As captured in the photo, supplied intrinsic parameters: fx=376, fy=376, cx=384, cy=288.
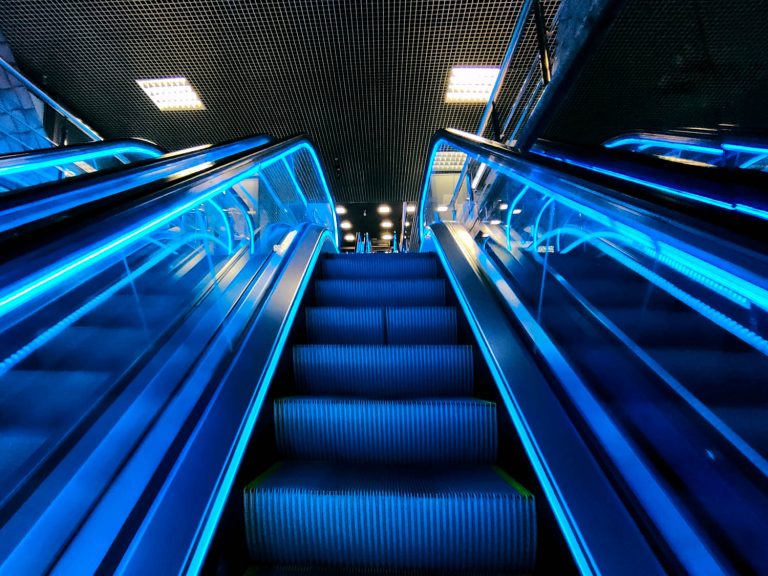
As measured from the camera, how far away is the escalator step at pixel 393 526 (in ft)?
4.18

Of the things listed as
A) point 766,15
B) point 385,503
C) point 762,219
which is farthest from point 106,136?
point 766,15

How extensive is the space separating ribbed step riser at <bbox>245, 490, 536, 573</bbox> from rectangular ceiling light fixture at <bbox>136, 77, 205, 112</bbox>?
6807mm

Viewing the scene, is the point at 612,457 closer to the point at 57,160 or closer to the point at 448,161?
the point at 57,160

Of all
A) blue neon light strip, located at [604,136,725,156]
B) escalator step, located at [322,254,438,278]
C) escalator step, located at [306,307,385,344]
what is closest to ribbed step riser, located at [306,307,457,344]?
escalator step, located at [306,307,385,344]

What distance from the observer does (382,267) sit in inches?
138

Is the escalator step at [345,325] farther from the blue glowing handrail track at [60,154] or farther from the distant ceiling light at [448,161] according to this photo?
the distant ceiling light at [448,161]

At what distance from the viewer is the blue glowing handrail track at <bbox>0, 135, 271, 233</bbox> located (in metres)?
1.04

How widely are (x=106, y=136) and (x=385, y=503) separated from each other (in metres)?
9.33

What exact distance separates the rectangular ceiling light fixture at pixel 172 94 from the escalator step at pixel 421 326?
5882mm

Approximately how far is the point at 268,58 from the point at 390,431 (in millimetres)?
5779

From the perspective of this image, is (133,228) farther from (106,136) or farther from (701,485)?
(106,136)

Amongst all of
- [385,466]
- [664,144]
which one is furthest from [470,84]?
[385,466]

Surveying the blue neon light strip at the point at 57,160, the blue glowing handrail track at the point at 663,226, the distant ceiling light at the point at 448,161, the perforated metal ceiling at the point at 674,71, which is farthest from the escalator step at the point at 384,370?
the distant ceiling light at the point at 448,161

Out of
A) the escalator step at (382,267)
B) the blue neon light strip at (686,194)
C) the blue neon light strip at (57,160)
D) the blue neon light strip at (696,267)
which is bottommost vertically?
the escalator step at (382,267)
